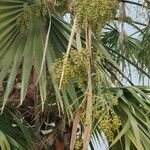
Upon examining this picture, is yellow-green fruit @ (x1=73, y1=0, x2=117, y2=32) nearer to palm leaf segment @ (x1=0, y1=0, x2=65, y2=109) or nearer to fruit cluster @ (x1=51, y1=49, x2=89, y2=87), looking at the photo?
fruit cluster @ (x1=51, y1=49, x2=89, y2=87)

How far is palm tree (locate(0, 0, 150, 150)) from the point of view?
216cm

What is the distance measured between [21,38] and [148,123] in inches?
37.9

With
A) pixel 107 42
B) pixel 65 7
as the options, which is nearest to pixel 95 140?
pixel 65 7

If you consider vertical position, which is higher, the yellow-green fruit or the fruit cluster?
the yellow-green fruit

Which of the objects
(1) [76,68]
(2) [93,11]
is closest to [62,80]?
(1) [76,68]

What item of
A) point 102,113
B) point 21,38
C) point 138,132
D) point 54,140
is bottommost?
point 54,140

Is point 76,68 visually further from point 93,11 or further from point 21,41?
point 21,41

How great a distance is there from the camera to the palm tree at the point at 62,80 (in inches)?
84.9

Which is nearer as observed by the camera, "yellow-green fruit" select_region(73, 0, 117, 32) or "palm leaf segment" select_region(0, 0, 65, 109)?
"yellow-green fruit" select_region(73, 0, 117, 32)

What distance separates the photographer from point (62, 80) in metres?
2.04

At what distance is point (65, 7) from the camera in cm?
338

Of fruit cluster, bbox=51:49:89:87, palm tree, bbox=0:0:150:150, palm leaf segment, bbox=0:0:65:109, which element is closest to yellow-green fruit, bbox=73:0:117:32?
palm tree, bbox=0:0:150:150

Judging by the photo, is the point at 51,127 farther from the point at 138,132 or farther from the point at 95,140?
the point at 138,132

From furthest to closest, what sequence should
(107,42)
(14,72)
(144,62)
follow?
(107,42)
(144,62)
(14,72)
